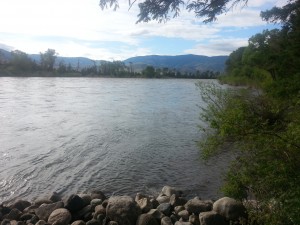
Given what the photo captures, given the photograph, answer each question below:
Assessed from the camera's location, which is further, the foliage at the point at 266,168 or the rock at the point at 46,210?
the rock at the point at 46,210

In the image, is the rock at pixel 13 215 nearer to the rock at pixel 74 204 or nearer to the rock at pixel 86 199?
the rock at pixel 74 204

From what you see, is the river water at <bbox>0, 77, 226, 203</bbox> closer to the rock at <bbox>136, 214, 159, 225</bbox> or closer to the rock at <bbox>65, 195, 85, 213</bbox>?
the rock at <bbox>65, 195, 85, 213</bbox>

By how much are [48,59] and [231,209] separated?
467 feet

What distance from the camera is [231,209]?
951cm

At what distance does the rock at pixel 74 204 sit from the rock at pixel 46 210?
0.86 feet

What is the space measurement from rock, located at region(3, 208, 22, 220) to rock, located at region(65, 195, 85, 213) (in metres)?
1.38

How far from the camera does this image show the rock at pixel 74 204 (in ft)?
34.4

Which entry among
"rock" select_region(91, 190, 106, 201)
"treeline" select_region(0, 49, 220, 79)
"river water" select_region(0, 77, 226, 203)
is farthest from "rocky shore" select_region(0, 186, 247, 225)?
"treeline" select_region(0, 49, 220, 79)

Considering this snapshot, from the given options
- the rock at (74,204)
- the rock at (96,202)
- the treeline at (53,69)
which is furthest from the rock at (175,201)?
the treeline at (53,69)

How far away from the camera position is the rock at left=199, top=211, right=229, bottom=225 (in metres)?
9.32

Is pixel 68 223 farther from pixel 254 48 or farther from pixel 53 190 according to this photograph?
pixel 254 48

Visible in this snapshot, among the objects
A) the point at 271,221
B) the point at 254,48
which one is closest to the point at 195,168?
the point at 271,221

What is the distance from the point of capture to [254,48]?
7062 centimetres

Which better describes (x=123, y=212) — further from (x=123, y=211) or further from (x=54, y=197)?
(x=54, y=197)
